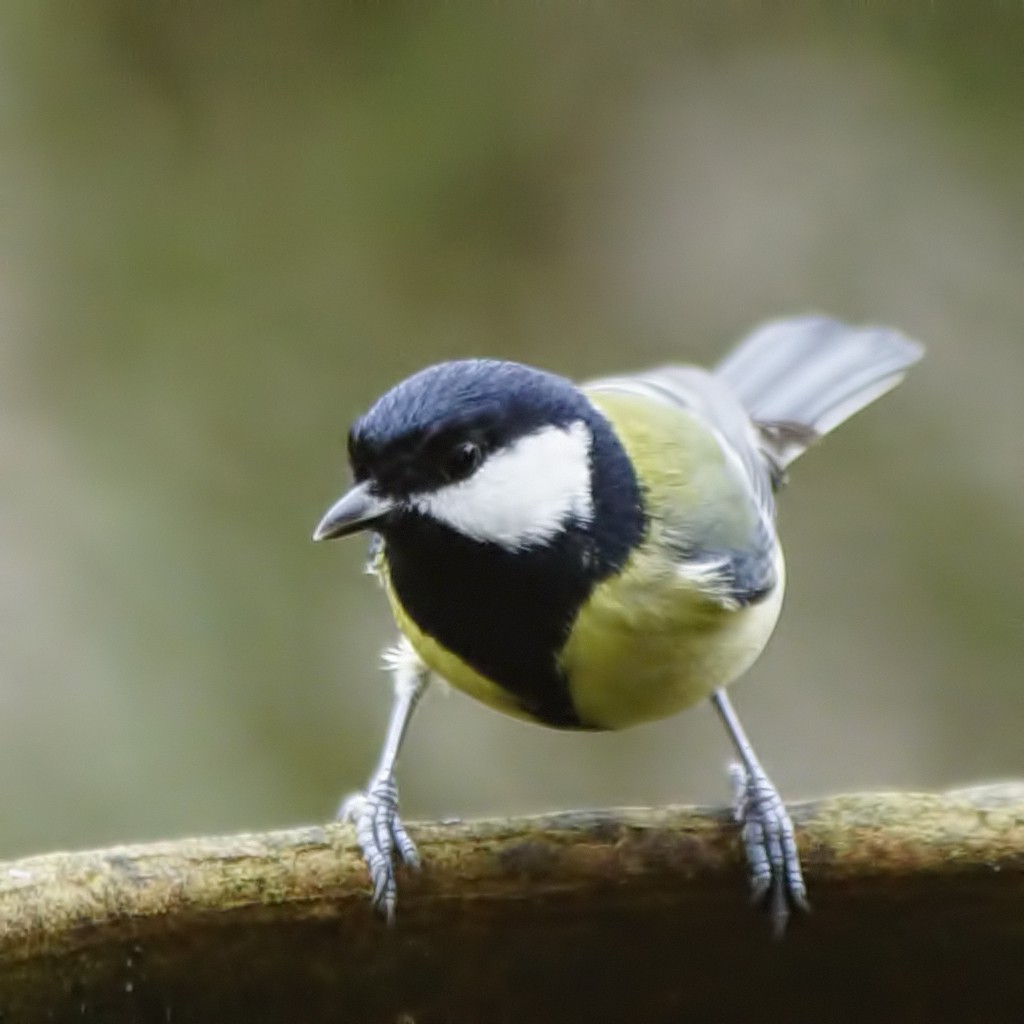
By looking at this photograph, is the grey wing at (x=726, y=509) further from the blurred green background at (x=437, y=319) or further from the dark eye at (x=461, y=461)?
the blurred green background at (x=437, y=319)

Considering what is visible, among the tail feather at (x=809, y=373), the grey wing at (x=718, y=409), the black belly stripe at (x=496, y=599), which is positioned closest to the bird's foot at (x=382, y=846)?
the black belly stripe at (x=496, y=599)

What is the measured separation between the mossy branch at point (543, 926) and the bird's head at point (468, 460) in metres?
0.16

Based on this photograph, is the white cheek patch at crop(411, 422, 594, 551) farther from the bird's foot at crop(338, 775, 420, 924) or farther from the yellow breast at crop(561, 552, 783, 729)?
the bird's foot at crop(338, 775, 420, 924)

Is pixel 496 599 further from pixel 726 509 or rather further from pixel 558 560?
pixel 726 509

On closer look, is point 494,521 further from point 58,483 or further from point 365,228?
point 365,228

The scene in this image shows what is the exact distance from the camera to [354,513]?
862mm

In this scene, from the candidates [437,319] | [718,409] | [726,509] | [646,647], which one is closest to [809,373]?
[718,409]

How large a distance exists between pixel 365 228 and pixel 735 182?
0.54 m

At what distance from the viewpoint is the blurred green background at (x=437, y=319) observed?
1.95 metres

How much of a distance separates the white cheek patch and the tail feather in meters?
0.42

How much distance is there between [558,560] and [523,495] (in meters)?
0.05

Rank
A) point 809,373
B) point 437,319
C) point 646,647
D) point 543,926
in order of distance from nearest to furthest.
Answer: point 543,926
point 646,647
point 809,373
point 437,319

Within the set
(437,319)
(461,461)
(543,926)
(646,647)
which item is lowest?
(543,926)

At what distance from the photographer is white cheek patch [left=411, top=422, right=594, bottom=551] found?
2.90 feet
